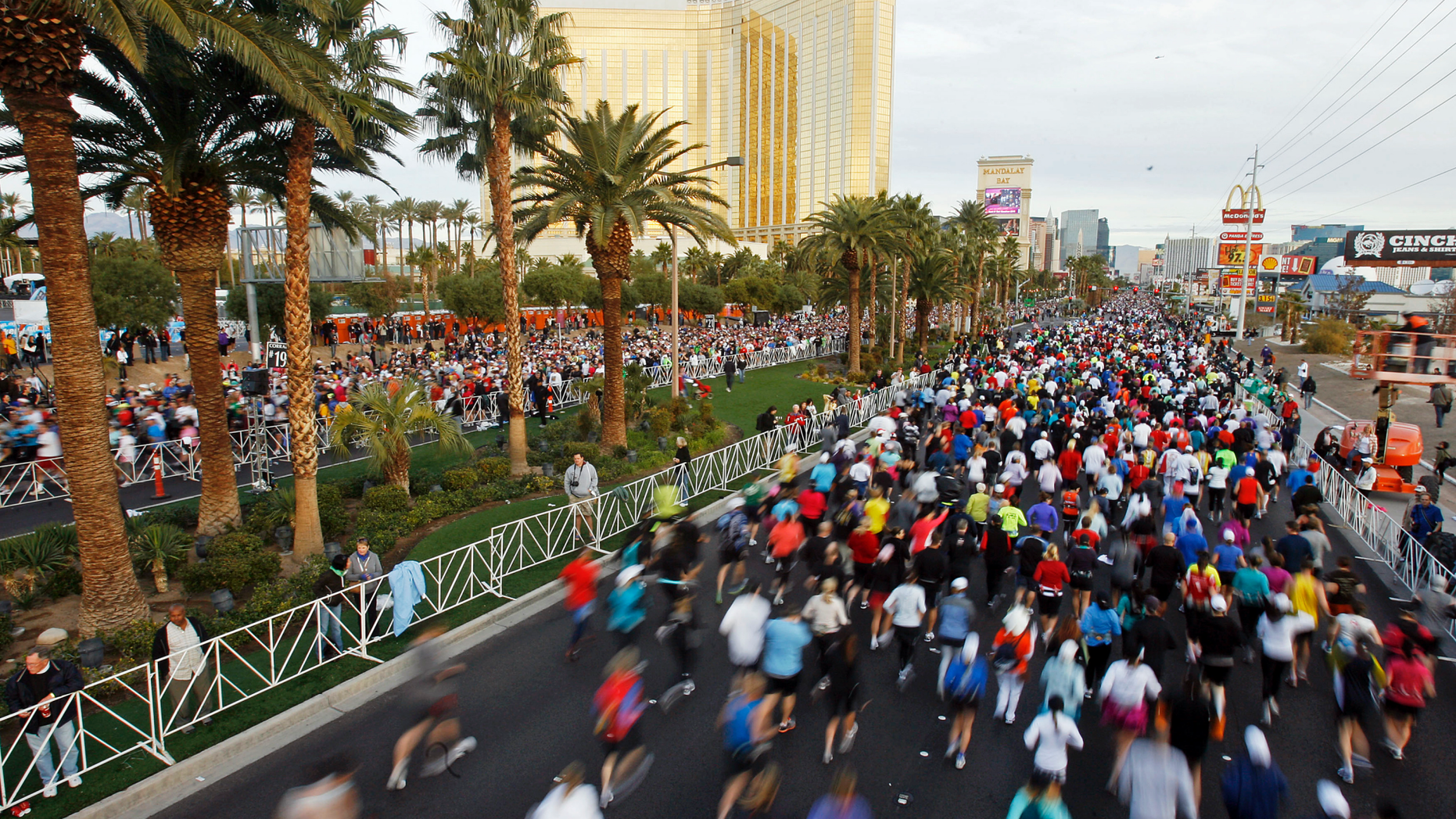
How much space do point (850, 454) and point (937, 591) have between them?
5241 millimetres

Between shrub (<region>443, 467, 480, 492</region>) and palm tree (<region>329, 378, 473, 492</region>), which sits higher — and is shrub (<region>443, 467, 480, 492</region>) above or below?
below

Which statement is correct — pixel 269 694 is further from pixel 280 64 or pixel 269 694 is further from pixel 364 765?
→ pixel 280 64

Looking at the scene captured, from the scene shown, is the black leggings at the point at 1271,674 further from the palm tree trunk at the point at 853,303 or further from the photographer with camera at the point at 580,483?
the palm tree trunk at the point at 853,303

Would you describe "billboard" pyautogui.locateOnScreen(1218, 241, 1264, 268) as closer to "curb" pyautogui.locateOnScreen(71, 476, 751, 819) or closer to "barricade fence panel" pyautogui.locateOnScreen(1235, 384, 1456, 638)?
"barricade fence panel" pyautogui.locateOnScreen(1235, 384, 1456, 638)

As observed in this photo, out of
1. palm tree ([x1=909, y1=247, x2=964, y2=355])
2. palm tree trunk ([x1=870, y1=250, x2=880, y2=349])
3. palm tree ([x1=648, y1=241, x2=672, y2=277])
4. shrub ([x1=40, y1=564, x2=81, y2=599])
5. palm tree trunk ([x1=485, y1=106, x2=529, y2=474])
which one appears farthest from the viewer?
palm tree ([x1=648, y1=241, x2=672, y2=277])

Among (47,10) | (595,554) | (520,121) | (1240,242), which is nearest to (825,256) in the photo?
(520,121)

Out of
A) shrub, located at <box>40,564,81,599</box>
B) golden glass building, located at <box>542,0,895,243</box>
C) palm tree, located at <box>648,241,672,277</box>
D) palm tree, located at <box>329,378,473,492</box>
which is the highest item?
golden glass building, located at <box>542,0,895,243</box>

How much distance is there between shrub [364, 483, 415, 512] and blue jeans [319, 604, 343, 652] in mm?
4969

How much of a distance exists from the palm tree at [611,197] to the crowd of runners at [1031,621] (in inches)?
257

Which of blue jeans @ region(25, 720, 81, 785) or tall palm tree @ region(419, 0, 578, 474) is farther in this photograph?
tall palm tree @ region(419, 0, 578, 474)

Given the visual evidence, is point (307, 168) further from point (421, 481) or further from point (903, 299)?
point (903, 299)

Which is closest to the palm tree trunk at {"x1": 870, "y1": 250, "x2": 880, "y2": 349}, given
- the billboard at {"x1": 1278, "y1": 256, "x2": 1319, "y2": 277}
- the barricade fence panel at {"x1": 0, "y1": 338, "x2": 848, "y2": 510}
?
the barricade fence panel at {"x1": 0, "y1": 338, "x2": 848, "y2": 510}

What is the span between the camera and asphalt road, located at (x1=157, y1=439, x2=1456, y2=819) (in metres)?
6.14

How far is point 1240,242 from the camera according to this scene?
5444 centimetres
